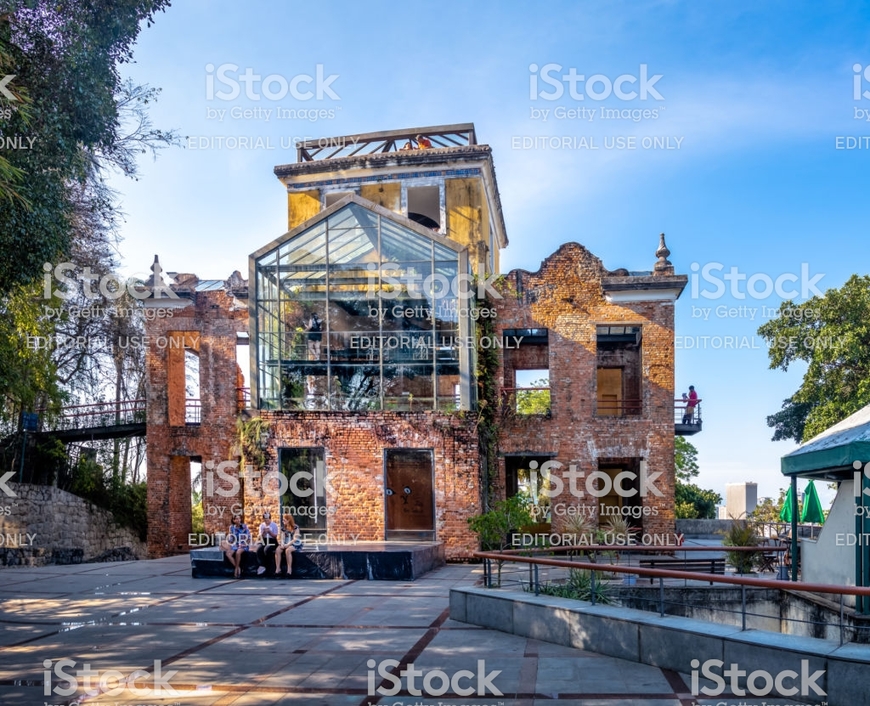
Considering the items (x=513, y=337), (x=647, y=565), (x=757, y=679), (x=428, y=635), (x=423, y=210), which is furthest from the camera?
(x=423, y=210)

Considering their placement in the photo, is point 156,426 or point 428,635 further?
point 156,426

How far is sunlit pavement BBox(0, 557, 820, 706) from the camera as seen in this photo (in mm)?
6402

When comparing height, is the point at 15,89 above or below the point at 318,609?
above

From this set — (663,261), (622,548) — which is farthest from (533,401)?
(622,548)

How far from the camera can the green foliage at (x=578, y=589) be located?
866cm

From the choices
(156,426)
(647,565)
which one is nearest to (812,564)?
(647,565)

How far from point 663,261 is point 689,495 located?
45.5 ft

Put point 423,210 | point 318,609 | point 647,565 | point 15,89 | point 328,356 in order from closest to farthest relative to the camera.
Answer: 1. point 15,89
2. point 318,609
3. point 647,565
4. point 328,356
5. point 423,210

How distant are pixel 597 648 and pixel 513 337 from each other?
13.6 m

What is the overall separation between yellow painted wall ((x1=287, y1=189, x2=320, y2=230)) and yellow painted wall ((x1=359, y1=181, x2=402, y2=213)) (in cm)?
173

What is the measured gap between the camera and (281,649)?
26.5 feet

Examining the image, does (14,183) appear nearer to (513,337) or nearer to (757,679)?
(757,679)

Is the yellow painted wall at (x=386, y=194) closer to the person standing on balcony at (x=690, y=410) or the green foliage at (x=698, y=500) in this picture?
the person standing on balcony at (x=690, y=410)

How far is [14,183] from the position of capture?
962cm
